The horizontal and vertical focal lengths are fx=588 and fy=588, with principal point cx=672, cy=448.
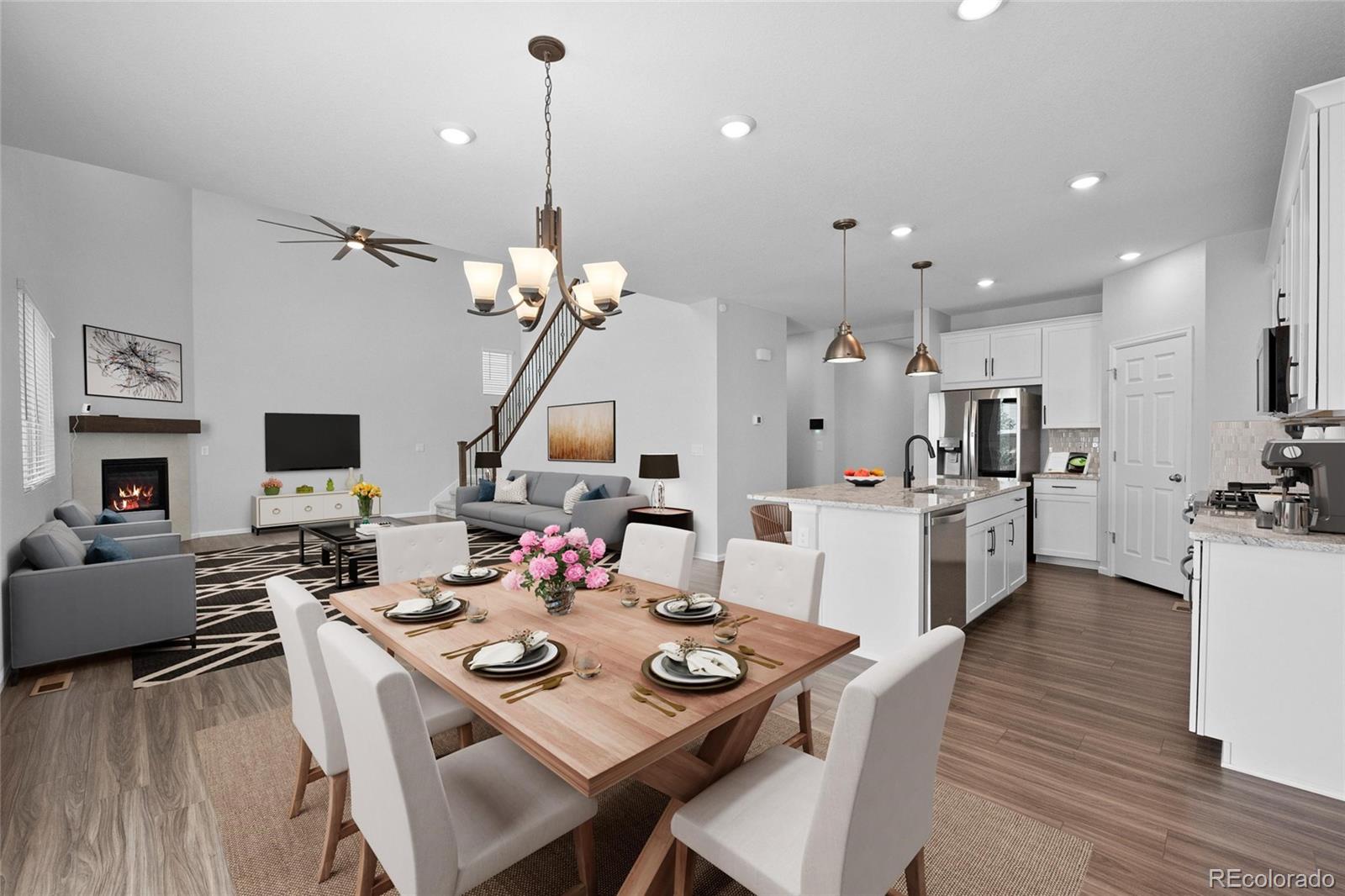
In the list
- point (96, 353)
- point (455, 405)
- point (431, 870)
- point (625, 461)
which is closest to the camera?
point (431, 870)

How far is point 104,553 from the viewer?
3441mm

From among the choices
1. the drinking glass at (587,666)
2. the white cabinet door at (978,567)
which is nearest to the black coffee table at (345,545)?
the drinking glass at (587,666)

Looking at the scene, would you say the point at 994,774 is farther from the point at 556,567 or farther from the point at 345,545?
the point at 345,545

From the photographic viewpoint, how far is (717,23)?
1.93m

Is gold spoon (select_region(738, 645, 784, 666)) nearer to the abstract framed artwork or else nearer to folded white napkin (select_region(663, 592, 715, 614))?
folded white napkin (select_region(663, 592, 715, 614))

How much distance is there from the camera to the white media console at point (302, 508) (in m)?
7.66

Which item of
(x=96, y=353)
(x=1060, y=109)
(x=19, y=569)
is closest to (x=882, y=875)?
(x=1060, y=109)

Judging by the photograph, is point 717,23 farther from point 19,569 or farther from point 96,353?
point 96,353

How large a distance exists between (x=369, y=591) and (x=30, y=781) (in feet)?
4.54

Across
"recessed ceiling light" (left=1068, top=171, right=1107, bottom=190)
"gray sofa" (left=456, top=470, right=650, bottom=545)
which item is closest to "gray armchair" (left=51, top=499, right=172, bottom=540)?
"gray sofa" (left=456, top=470, right=650, bottom=545)

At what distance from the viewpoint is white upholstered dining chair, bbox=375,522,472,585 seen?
2.74m

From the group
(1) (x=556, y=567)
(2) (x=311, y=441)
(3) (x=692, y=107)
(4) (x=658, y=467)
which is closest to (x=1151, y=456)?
(4) (x=658, y=467)

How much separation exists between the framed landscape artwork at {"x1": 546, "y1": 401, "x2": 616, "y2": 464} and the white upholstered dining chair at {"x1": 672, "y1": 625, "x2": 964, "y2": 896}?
19.6 feet

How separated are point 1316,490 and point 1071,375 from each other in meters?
3.83
